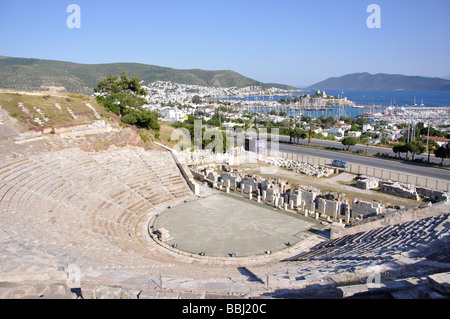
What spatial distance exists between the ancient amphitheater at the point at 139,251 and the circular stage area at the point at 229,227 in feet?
2.27

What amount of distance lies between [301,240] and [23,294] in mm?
12665

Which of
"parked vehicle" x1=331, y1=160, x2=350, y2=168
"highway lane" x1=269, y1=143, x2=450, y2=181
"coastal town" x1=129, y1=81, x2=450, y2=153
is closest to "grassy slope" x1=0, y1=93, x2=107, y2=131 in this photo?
"parked vehicle" x1=331, y1=160, x2=350, y2=168

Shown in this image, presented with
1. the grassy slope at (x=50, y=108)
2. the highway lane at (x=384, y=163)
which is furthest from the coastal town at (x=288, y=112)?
the grassy slope at (x=50, y=108)

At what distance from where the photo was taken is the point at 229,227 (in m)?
→ 17.9

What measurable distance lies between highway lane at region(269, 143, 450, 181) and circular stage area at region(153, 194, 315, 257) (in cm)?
1942

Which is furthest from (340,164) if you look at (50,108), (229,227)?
(50,108)

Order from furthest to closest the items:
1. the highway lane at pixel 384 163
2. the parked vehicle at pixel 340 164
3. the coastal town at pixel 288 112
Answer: the coastal town at pixel 288 112
the parked vehicle at pixel 340 164
the highway lane at pixel 384 163

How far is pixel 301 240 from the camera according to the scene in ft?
53.4

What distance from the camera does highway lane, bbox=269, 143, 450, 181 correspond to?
3067cm

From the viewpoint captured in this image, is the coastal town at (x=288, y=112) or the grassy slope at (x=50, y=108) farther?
the coastal town at (x=288, y=112)

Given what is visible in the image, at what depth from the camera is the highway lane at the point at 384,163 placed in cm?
3067

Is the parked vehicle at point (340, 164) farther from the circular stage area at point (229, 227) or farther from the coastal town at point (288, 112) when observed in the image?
the coastal town at point (288, 112)

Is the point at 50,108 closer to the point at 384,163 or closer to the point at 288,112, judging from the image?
the point at 384,163

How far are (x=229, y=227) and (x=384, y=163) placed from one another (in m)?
25.7
